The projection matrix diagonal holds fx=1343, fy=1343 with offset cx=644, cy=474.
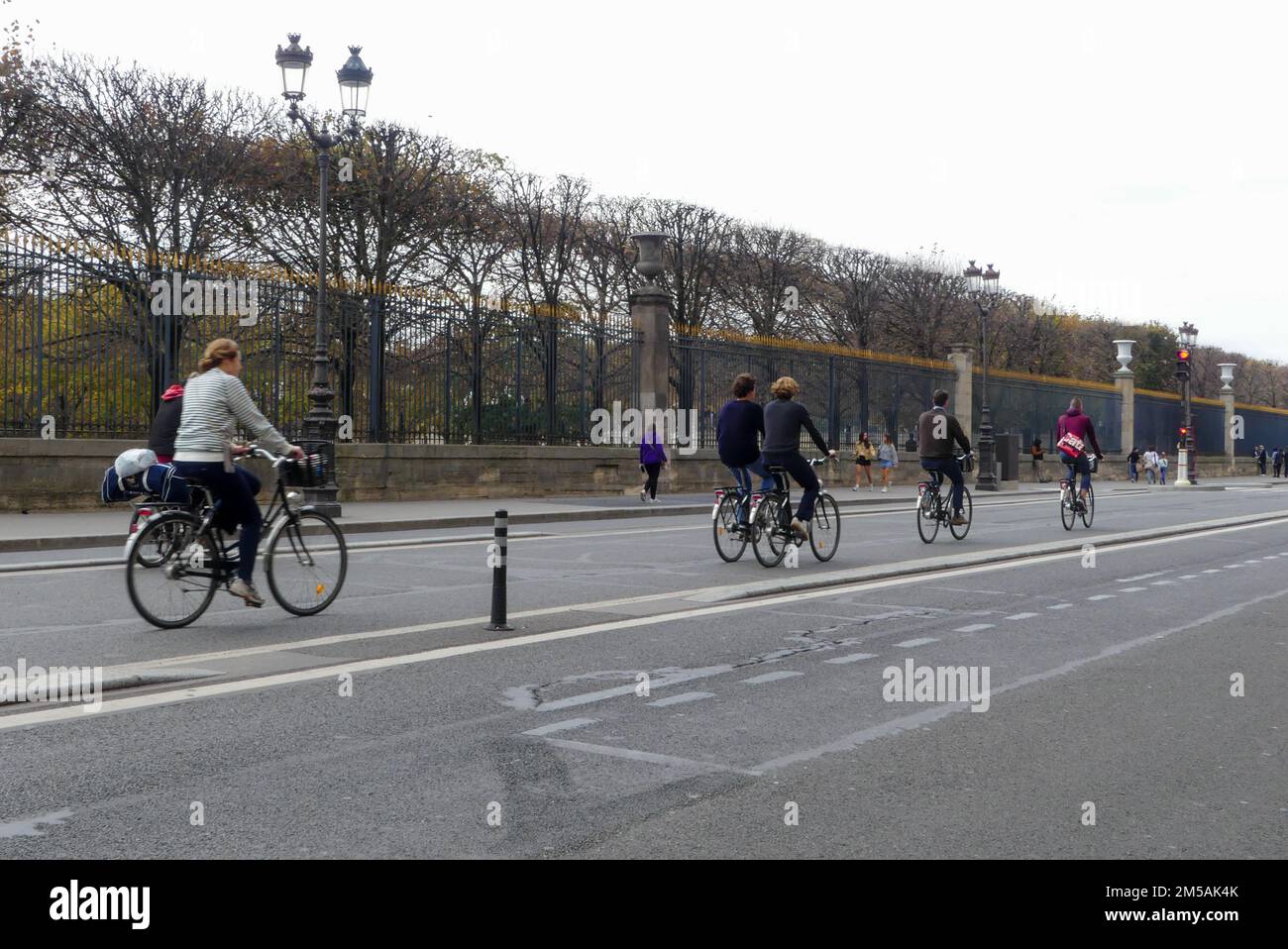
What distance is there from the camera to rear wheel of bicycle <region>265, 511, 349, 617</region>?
8727 millimetres

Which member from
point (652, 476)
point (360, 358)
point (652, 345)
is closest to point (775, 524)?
point (652, 476)

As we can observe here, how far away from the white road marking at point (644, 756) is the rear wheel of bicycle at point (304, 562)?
12.3 ft

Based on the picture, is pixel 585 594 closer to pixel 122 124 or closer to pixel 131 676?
pixel 131 676

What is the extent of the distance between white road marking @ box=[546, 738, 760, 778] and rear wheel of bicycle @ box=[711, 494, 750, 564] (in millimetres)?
Result: 7488

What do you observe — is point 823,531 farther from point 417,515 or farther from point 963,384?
point 963,384

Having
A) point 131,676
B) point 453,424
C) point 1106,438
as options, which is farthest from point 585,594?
point 1106,438

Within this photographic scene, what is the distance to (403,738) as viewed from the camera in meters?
5.57

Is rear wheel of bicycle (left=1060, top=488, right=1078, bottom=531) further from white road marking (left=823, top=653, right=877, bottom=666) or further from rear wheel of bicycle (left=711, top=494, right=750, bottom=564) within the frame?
white road marking (left=823, top=653, right=877, bottom=666)

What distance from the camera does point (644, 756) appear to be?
535cm

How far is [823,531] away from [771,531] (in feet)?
2.82

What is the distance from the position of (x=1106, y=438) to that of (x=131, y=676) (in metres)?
46.6

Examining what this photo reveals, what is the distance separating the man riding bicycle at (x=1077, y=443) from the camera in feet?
62.9

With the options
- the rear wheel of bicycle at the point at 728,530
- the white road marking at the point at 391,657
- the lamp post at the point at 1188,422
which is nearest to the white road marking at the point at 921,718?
the white road marking at the point at 391,657

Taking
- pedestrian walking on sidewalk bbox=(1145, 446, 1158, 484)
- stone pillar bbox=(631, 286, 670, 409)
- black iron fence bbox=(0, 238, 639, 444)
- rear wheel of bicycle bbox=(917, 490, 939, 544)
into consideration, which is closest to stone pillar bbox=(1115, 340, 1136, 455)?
pedestrian walking on sidewalk bbox=(1145, 446, 1158, 484)
